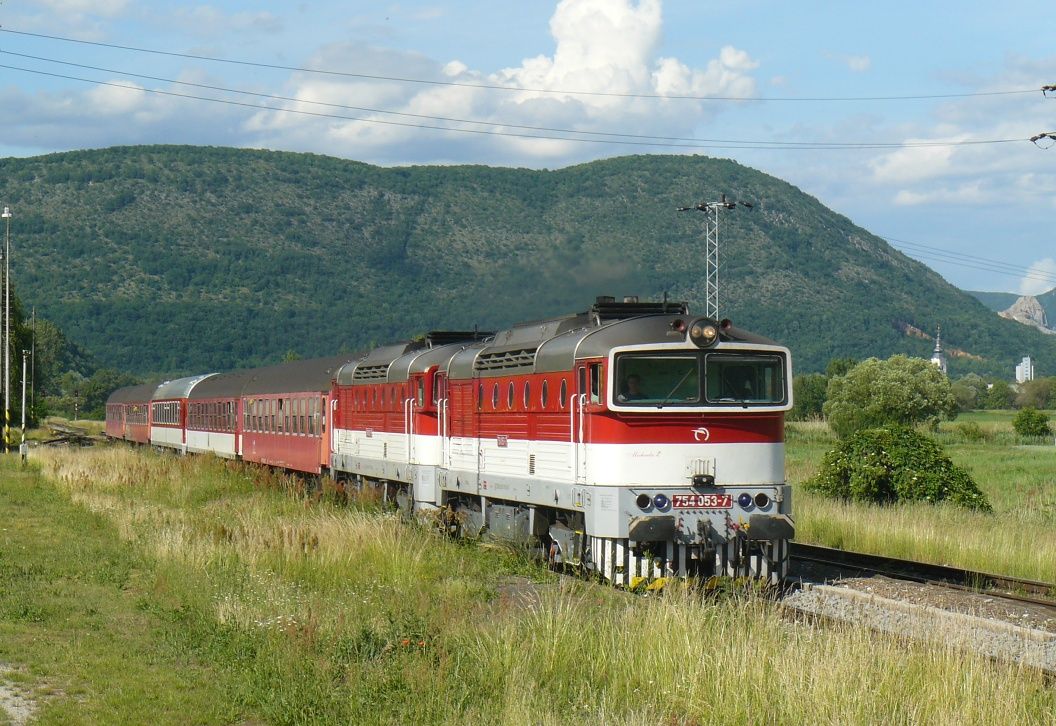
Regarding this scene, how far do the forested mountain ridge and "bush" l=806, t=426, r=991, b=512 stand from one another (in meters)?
91.1

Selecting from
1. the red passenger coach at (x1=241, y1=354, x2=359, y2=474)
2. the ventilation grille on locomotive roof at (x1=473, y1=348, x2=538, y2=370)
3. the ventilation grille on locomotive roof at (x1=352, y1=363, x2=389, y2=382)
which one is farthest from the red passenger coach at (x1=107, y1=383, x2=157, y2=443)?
the ventilation grille on locomotive roof at (x1=473, y1=348, x2=538, y2=370)

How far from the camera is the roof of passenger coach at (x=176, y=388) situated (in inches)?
2085

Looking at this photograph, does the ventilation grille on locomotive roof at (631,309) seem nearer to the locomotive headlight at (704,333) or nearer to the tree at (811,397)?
the locomotive headlight at (704,333)

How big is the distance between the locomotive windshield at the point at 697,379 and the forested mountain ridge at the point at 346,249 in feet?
335

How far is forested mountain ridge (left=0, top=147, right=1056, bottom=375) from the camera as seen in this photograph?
471 ft

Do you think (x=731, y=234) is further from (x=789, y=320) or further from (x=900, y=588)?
(x=900, y=588)

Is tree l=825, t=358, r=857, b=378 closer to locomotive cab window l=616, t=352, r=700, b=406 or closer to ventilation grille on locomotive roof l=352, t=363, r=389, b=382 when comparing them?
ventilation grille on locomotive roof l=352, t=363, r=389, b=382

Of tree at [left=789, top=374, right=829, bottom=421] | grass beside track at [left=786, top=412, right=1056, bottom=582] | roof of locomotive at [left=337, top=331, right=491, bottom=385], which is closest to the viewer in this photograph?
grass beside track at [left=786, top=412, right=1056, bottom=582]

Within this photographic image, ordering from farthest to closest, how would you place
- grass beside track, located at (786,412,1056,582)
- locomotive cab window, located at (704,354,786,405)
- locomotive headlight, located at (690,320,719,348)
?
grass beside track, located at (786,412,1056,582) → locomotive cab window, located at (704,354,786,405) → locomotive headlight, located at (690,320,719,348)

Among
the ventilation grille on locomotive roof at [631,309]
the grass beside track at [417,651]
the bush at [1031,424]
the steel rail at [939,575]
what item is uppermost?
the ventilation grille on locomotive roof at [631,309]

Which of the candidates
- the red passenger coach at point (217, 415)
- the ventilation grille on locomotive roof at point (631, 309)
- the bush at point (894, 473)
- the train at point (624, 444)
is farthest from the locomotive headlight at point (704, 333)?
the red passenger coach at point (217, 415)

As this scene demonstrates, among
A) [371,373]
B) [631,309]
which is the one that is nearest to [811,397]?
[371,373]

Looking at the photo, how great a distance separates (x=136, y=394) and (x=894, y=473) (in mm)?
49641

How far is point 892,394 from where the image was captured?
3083 inches
